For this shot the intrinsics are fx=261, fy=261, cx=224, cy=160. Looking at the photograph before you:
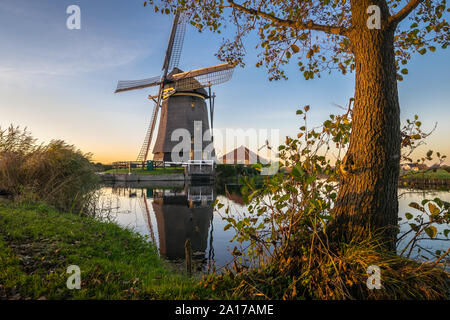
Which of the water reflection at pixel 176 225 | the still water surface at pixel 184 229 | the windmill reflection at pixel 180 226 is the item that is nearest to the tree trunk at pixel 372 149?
the still water surface at pixel 184 229

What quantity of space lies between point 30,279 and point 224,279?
2.13 meters

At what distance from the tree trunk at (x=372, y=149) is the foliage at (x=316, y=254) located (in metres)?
0.12

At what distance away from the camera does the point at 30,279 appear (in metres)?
2.87

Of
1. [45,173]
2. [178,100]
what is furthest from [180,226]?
[178,100]

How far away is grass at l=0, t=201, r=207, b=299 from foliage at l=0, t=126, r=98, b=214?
1760mm

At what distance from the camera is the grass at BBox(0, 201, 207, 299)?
2648 mm

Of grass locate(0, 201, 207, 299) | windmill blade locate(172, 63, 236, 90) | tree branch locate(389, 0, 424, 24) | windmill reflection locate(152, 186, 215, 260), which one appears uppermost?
windmill blade locate(172, 63, 236, 90)

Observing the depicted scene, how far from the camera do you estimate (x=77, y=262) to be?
359cm

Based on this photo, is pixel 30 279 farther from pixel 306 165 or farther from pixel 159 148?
pixel 159 148

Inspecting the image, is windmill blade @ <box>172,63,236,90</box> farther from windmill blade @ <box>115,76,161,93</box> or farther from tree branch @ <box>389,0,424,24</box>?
tree branch @ <box>389,0,424,24</box>

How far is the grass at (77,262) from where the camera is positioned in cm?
265

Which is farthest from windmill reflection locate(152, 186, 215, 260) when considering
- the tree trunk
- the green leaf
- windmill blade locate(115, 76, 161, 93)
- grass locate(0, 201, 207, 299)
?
windmill blade locate(115, 76, 161, 93)

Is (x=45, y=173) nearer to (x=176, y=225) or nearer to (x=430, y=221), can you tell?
(x=176, y=225)

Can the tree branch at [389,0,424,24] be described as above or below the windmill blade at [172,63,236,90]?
below
